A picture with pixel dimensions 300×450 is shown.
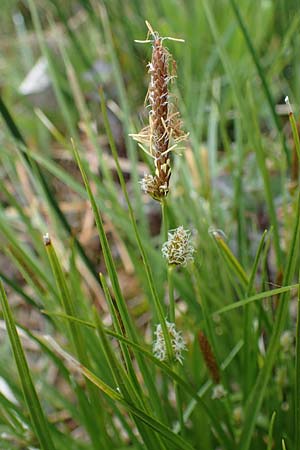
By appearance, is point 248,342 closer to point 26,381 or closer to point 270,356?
point 270,356

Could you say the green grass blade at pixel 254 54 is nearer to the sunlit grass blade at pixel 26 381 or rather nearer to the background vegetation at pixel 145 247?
the background vegetation at pixel 145 247

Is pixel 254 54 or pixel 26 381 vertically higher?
pixel 254 54

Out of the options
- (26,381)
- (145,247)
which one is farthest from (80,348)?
(145,247)

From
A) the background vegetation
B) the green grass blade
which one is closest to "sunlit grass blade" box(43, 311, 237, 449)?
the background vegetation

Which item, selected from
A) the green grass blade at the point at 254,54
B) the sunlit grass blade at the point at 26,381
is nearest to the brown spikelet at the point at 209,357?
the sunlit grass blade at the point at 26,381

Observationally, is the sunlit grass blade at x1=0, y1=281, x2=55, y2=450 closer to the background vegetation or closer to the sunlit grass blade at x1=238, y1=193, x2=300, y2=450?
the background vegetation

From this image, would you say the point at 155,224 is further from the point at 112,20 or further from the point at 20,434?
the point at 20,434
